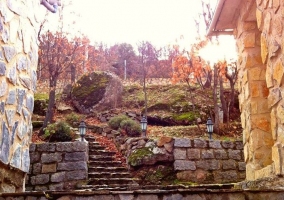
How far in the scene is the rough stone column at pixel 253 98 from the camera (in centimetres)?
363

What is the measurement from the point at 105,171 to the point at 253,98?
654 cm

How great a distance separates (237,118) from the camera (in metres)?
14.2

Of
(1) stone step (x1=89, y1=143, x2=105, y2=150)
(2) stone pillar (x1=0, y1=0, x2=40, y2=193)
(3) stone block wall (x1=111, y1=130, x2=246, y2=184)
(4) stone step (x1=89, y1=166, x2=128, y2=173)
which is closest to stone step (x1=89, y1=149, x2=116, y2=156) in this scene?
(1) stone step (x1=89, y1=143, x2=105, y2=150)

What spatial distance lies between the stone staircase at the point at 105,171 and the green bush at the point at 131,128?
4.68 feet

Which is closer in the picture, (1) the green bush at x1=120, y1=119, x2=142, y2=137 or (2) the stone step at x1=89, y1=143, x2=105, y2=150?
(2) the stone step at x1=89, y1=143, x2=105, y2=150

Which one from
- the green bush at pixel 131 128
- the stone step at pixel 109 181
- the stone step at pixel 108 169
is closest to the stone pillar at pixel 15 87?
the stone step at pixel 109 181

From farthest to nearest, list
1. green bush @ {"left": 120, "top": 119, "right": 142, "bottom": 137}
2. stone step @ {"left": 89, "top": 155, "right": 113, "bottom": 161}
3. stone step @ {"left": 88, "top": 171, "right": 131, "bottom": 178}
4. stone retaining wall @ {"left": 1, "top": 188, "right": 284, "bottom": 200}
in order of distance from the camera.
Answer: green bush @ {"left": 120, "top": 119, "right": 142, "bottom": 137} → stone step @ {"left": 89, "top": 155, "right": 113, "bottom": 161} → stone step @ {"left": 88, "top": 171, "right": 131, "bottom": 178} → stone retaining wall @ {"left": 1, "top": 188, "right": 284, "bottom": 200}

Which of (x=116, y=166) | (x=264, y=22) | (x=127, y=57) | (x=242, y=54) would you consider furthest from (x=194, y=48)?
(x=127, y=57)

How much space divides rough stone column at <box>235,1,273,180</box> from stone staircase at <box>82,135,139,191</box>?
15.7 feet

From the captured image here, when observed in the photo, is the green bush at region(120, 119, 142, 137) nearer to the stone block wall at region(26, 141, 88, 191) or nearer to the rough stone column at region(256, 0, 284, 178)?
the stone block wall at region(26, 141, 88, 191)

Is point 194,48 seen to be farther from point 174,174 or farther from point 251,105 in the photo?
point 251,105

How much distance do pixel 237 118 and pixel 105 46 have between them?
16.9 metres

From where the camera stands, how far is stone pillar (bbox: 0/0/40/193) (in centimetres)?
334

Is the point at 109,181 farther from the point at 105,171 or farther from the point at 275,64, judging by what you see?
the point at 275,64
